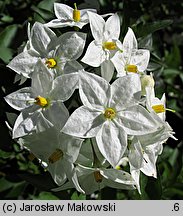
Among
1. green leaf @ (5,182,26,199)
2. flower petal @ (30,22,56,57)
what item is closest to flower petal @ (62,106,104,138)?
flower petal @ (30,22,56,57)

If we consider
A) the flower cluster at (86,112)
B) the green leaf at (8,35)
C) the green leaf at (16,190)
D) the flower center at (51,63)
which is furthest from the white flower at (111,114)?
the green leaf at (16,190)

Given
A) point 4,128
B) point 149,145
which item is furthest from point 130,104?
point 4,128

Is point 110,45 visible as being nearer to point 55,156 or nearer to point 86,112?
point 86,112

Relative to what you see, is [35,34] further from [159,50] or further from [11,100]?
[159,50]

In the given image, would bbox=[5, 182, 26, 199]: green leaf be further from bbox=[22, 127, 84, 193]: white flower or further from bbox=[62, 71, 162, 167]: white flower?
bbox=[62, 71, 162, 167]: white flower

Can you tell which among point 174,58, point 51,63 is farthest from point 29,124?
point 174,58

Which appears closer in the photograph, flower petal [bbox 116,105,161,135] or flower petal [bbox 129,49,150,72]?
flower petal [bbox 116,105,161,135]

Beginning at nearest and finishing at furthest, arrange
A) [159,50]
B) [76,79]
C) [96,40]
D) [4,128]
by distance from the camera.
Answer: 1. [76,79]
2. [96,40]
3. [4,128]
4. [159,50]
